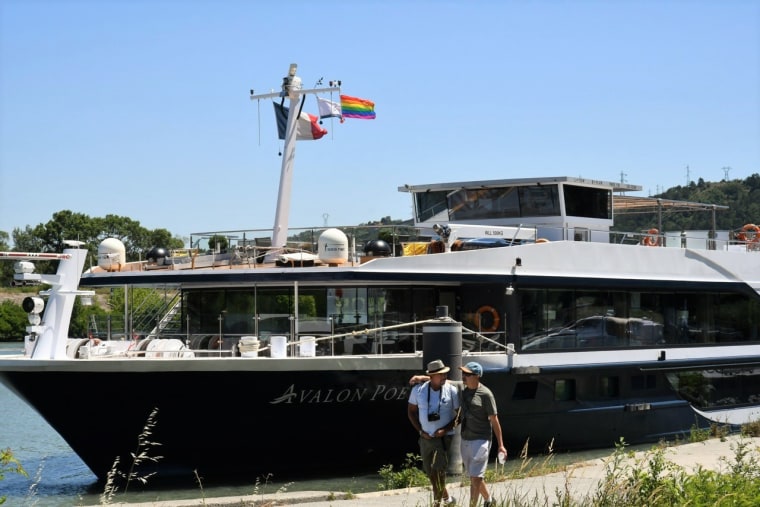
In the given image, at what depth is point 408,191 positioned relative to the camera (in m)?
20.8

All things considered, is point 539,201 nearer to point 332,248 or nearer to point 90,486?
point 332,248

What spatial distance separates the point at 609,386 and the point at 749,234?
26.2 feet

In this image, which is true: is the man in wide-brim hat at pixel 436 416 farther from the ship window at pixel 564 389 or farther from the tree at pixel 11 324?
the tree at pixel 11 324

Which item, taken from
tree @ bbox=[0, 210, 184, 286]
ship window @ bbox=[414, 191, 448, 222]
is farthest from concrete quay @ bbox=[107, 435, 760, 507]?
tree @ bbox=[0, 210, 184, 286]

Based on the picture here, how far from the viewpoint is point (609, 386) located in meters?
17.5

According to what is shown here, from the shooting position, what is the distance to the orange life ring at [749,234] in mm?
23406

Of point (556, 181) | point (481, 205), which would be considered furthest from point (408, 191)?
point (556, 181)

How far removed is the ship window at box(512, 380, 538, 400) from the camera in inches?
631

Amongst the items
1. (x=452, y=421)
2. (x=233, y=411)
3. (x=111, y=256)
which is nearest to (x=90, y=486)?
(x=233, y=411)

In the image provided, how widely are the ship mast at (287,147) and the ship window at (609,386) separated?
5699 mm

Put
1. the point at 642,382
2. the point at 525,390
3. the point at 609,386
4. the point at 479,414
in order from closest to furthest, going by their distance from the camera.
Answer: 1. the point at 479,414
2. the point at 525,390
3. the point at 609,386
4. the point at 642,382

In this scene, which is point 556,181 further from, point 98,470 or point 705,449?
point 98,470

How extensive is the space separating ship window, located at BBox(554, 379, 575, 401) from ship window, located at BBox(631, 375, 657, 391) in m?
1.54

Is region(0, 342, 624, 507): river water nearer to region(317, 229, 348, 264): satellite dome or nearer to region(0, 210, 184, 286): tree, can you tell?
region(317, 229, 348, 264): satellite dome
